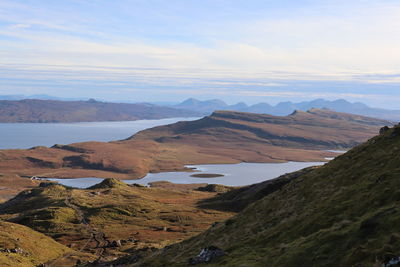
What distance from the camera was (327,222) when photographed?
3741 centimetres

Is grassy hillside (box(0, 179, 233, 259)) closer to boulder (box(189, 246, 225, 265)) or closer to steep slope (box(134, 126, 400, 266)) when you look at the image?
steep slope (box(134, 126, 400, 266))

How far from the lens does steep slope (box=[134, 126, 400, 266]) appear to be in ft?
90.7

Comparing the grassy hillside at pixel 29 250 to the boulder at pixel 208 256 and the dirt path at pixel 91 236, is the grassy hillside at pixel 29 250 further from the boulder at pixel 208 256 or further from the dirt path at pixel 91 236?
the boulder at pixel 208 256

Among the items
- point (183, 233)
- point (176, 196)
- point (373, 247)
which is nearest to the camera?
point (373, 247)

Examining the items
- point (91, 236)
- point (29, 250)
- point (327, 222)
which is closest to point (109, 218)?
point (91, 236)

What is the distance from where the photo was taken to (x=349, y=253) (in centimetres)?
2661

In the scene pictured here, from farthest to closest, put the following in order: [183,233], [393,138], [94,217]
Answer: [94,217], [183,233], [393,138]

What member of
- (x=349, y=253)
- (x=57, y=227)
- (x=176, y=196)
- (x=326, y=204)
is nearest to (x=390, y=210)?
(x=349, y=253)

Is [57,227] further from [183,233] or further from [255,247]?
[255,247]

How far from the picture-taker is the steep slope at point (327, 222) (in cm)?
2764

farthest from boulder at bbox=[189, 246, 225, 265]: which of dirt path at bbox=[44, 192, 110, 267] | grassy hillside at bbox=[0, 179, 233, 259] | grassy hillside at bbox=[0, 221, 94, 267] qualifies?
grassy hillside at bbox=[0, 179, 233, 259]

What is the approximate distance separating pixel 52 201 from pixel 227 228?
112 m

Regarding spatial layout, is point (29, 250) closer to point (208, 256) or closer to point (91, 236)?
point (91, 236)

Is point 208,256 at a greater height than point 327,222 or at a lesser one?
lesser
